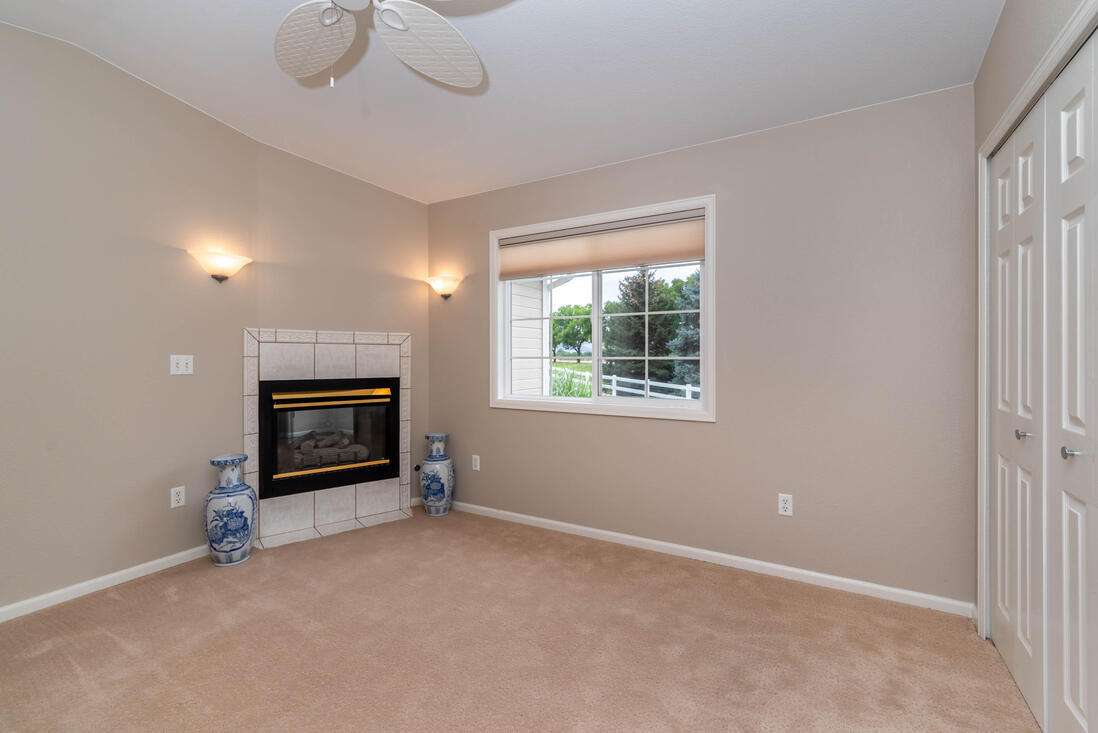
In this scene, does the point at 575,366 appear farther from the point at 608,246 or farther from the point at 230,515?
the point at 230,515

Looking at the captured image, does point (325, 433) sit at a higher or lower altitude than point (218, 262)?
lower

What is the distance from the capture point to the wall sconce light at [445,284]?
3977 mm

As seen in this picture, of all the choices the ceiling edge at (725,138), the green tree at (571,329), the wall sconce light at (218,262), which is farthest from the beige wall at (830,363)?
the wall sconce light at (218,262)

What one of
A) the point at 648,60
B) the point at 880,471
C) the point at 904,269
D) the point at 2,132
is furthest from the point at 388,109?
the point at 880,471

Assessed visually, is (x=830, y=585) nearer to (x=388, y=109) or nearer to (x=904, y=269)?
(x=904, y=269)

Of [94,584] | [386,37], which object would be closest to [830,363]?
[386,37]

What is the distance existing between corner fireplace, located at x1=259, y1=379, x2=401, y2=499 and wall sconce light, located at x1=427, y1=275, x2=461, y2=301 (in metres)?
0.80

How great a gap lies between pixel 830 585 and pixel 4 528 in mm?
3833

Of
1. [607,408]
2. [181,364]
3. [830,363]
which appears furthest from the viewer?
[607,408]

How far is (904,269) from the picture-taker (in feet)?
8.07

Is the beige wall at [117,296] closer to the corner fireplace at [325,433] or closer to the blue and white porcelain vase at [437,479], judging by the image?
the corner fireplace at [325,433]

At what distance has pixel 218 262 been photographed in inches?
116

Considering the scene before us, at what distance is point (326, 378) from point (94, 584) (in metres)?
1.57

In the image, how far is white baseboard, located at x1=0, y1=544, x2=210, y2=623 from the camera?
2.23 m
